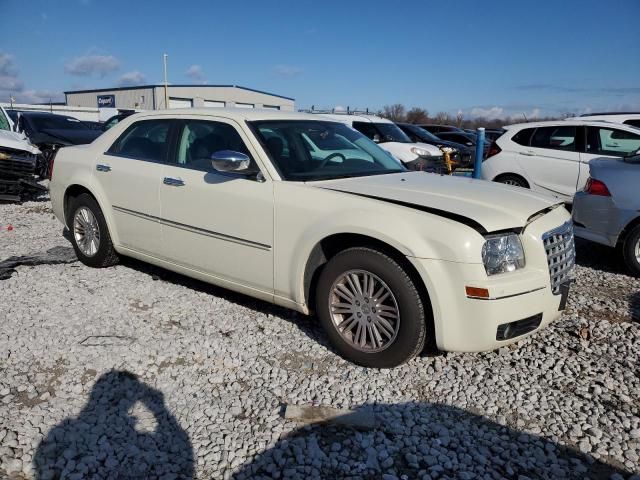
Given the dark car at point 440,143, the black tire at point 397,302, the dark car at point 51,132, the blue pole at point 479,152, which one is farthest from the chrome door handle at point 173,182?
the dark car at point 440,143

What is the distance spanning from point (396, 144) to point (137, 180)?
8.43 meters

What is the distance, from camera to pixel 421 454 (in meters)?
2.64

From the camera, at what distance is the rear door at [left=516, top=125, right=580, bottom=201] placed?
818cm

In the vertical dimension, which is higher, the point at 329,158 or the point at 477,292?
the point at 329,158

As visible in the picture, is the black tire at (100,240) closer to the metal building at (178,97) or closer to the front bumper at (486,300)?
the front bumper at (486,300)

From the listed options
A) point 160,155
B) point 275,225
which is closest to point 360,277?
point 275,225

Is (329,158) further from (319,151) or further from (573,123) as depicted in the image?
(573,123)

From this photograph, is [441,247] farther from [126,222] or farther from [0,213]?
[0,213]

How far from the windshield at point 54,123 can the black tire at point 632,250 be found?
1252cm

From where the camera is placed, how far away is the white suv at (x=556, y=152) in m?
8.07

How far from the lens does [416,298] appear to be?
319 cm

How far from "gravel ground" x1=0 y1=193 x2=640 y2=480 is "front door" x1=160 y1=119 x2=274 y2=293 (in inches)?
18.8

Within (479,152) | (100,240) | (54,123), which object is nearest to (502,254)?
(100,240)

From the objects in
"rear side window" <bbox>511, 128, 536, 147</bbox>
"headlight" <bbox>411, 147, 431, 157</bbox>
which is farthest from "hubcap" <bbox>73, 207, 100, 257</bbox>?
"headlight" <bbox>411, 147, 431, 157</bbox>
